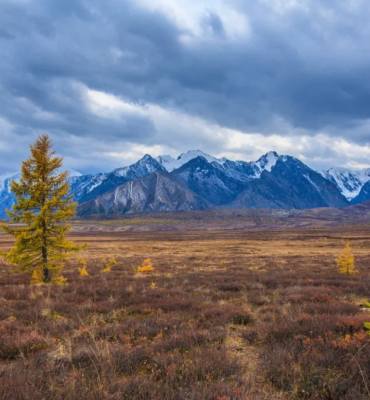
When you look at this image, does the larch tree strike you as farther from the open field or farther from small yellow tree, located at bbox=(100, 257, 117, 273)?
the open field

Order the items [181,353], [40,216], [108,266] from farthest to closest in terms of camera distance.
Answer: [108,266] → [40,216] → [181,353]

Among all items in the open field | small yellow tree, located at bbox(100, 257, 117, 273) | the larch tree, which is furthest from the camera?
small yellow tree, located at bbox(100, 257, 117, 273)

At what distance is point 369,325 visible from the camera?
4.45m

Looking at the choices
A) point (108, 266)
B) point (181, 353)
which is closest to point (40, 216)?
point (108, 266)

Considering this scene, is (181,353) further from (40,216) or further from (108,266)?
(108,266)

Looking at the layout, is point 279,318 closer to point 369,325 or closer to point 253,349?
point 253,349

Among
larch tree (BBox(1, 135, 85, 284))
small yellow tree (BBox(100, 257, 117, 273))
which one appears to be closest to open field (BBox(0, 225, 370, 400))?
larch tree (BBox(1, 135, 85, 284))

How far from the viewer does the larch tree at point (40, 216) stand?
15.9 meters

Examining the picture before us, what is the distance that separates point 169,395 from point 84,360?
214 centimetres

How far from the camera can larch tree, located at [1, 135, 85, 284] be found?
15.9m

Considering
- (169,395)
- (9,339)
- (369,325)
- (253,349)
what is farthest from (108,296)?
(369,325)

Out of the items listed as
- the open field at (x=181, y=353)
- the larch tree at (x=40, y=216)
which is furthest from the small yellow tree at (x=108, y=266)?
the open field at (x=181, y=353)

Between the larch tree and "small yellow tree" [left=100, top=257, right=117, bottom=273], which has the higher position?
the larch tree

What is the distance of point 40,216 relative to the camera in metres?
15.8
